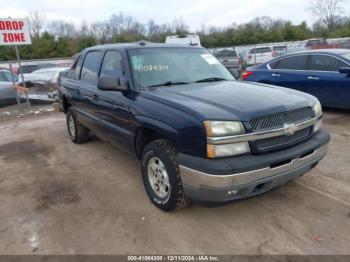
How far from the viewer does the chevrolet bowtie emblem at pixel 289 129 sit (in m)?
3.12

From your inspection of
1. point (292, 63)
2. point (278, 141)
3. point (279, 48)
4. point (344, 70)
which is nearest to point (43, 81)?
point (292, 63)

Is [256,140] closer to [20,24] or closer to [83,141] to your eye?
[83,141]

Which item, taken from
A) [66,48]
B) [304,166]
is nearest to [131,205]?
[304,166]

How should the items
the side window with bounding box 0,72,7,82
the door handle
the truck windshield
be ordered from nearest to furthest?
the truck windshield → the door handle → the side window with bounding box 0,72,7,82

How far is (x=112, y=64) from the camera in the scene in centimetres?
447

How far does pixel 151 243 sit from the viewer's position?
3.07 m

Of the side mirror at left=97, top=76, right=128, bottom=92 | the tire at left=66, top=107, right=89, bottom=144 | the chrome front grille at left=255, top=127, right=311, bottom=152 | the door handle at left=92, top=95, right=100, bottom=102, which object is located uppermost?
the side mirror at left=97, top=76, right=128, bottom=92

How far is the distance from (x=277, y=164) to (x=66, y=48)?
37838 mm

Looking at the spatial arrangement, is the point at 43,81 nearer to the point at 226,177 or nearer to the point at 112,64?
the point at 112,64

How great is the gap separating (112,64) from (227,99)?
189 centimetres

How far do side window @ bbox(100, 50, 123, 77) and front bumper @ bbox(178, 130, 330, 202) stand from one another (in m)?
1.77

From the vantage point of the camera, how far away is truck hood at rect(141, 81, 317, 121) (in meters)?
3.00

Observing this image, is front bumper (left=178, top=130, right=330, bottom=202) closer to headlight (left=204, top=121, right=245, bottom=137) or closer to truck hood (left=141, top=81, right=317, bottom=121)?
headlight (left=204, top=121, right=245, bottom=137)

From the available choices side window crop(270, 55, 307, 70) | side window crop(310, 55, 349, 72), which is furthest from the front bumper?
side window crop(270, 55, 307, 70)
